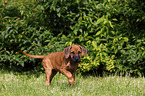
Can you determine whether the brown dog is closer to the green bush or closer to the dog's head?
the dog's head

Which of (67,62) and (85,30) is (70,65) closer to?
(67,62)

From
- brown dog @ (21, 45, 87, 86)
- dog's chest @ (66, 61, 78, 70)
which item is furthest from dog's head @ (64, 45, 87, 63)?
dog's chest @ (66, 61, 78, 70)

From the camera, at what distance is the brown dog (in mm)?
4969

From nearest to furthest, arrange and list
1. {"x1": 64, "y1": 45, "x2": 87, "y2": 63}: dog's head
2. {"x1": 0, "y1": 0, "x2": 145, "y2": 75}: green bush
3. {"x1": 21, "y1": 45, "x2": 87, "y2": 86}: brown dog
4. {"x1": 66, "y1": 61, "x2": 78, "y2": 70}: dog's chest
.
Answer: {"x1": 64, "y1": 45, "x2": 87, "y2": 63}: dog's head → {"x1": 21, "y1": 45, "x2": 87, "y2": 86}: brown dog → {"x1": 66, "y1": 61, "x2": 78, "y2": 70}: dog's chest → {"x1": 0, "y1": 0, "x2": 145, "y2": 75}: green bush

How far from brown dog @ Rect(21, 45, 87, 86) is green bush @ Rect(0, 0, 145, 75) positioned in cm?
180

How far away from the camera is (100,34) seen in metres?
7.49

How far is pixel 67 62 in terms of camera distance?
5188 mm

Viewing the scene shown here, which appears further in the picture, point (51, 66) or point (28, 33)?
point (28, 33)

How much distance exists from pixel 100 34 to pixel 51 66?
2580 millimetres

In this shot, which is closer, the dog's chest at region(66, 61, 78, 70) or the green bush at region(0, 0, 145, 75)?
the dog's chest at region(66, 61, 78, 70)

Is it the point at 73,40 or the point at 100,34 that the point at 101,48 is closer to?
the point at 100,34

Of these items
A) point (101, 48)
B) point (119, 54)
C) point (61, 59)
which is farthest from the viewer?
point (119, 54)

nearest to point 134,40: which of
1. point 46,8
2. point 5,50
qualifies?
point 46,8

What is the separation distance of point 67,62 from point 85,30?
2.95m
